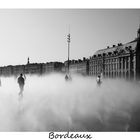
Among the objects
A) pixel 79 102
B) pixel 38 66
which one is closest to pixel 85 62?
pixel 38 66

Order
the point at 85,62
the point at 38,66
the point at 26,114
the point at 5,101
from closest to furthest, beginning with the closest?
the point at 26,114 < the point at 5,101 < the point at 85,62 < the point at 38,66

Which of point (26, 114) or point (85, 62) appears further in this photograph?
point (85, 62)

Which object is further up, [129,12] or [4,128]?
[129,12]

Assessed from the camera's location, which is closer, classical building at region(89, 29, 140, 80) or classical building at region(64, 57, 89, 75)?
classical building at region(89, 29, 140, 80)

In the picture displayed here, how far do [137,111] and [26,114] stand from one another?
5.03 meters

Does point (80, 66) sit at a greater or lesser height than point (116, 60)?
lesser

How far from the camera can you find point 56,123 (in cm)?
1101

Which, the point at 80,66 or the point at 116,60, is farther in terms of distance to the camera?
the point at 80,66

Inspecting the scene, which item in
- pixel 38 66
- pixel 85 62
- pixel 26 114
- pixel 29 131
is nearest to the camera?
pixel 29 131

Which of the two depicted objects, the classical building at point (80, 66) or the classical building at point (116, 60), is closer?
the classical building at point (116, 60)

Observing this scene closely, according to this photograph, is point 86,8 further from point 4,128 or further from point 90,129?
point 4,128
